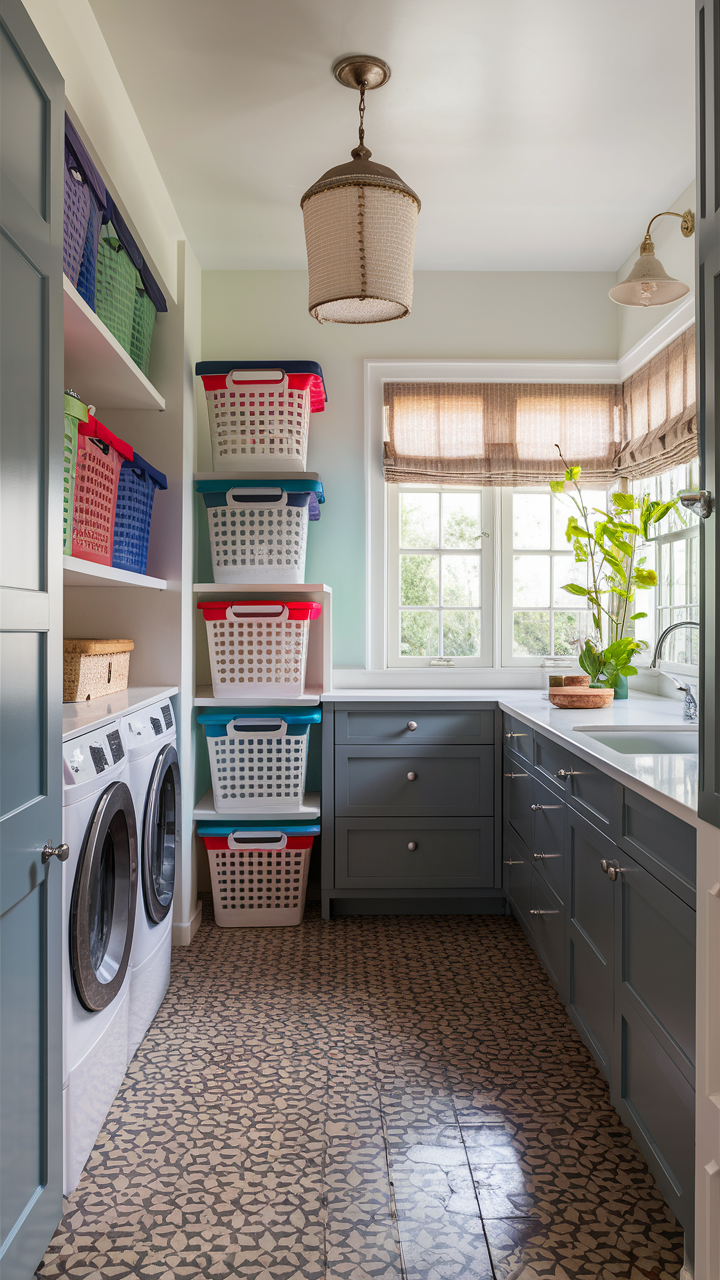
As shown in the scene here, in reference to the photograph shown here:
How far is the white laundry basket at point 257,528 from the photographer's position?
10.3 feet

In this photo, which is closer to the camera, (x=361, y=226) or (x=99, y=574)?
(x=99, y=574)

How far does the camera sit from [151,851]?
2.38m

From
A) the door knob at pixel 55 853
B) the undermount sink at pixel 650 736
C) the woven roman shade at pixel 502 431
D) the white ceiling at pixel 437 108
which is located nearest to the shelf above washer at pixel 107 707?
the door knob at pixel 55 853

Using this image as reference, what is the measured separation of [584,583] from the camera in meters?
3.73

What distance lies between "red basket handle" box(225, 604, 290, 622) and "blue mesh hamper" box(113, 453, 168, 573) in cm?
48

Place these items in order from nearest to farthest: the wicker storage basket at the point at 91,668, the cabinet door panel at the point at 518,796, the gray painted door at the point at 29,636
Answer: the gray painted door at the point at 29,636
the wicker storage basket at the point at 91,668
the cabinet door panel at the point at 518,796

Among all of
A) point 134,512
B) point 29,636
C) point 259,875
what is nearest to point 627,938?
point 29,636

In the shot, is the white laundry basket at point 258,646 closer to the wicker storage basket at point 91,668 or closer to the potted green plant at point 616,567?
the wicker storage basket at point 91,668

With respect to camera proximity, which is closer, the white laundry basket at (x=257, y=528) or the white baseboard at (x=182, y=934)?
the white baseboard at (x=182, y=934)

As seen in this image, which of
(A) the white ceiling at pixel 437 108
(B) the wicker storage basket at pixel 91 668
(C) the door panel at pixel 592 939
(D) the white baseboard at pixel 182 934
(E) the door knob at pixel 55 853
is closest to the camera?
(E) the door knob at pixel 55 853

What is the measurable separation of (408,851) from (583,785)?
1.22 metres

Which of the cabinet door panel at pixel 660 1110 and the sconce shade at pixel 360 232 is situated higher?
the sconce shade at pixel 360 232

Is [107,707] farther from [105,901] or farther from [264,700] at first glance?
[264,700]

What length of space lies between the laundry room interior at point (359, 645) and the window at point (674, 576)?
1.0 inches
